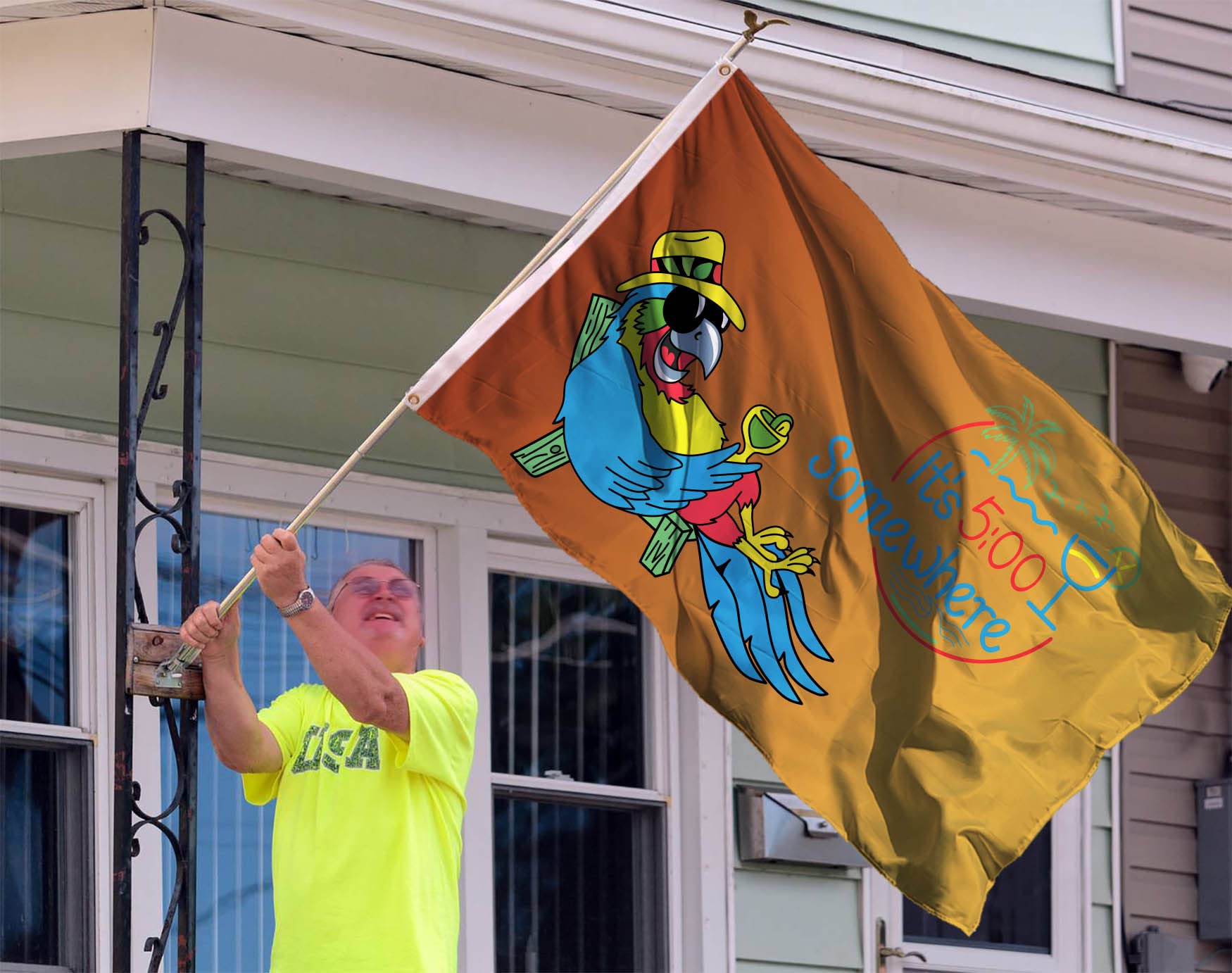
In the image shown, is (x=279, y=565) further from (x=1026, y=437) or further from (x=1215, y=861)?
(x=1215, y=861)

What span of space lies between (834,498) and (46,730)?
2.37m

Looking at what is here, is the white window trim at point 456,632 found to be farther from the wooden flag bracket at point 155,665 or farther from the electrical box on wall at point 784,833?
the wooden flag bracket at point 155,665

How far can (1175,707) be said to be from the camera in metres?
Answer: 8.34

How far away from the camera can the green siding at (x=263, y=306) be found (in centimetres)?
657

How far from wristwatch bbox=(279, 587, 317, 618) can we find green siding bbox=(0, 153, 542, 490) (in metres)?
1.76

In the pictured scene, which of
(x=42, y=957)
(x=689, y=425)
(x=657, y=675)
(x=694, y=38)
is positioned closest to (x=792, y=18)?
(x=694, y=38)

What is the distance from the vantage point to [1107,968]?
809 centimetres

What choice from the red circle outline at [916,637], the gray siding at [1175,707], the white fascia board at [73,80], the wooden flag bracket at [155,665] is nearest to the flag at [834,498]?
the red circle outline at [916,637]

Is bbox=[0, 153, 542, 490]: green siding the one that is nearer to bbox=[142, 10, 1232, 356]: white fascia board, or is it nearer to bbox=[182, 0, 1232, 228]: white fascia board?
bbox=[142, 10, 1232, 356]: white fascia board

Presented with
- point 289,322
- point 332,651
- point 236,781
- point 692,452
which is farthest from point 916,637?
point 289,322

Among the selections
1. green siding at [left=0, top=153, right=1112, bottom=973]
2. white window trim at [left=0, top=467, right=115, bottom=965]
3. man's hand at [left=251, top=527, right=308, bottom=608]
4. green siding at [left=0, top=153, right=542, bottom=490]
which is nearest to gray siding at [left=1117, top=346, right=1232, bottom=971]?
green siding at [left=0, top=153, right=1112, bottom=973]

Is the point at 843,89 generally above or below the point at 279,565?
above

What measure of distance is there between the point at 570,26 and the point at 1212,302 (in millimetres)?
2556

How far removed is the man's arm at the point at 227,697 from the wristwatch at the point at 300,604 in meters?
0.20
